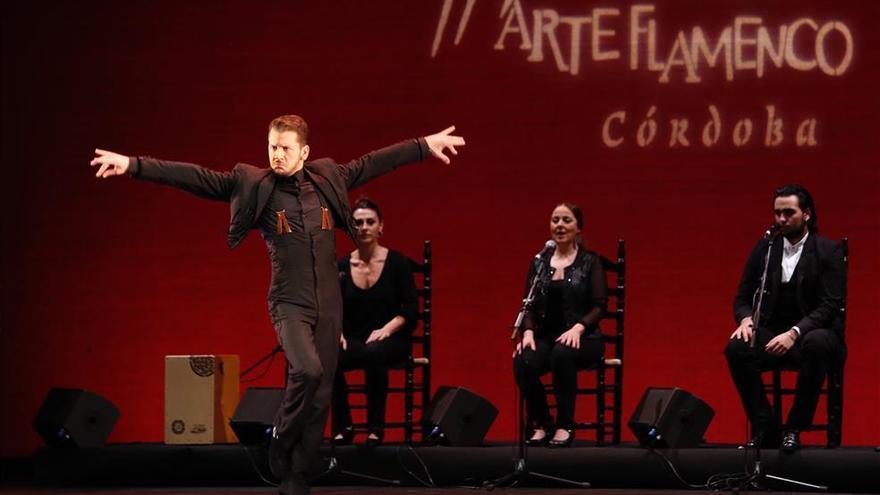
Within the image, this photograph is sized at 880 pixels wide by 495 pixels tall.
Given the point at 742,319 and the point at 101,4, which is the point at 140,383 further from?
the point at 742,319

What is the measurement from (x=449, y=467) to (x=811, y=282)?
1.73m

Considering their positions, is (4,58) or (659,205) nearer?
(659,205)

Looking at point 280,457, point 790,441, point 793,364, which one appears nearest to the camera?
point 280,457

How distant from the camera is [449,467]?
19.2 ft

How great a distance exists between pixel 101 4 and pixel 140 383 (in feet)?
6.87

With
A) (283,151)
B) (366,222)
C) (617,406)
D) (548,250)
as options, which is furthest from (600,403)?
(283,151)

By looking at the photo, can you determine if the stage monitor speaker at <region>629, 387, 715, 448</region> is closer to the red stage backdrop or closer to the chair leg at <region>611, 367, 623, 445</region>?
the chair leg at <region>611, 367, 623, 445</region>

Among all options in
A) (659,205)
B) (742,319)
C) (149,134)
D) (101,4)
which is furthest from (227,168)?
(742,319)

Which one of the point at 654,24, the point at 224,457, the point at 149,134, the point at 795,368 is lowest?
the point at 224,457

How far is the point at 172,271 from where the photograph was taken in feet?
24.4

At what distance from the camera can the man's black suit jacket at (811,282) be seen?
5.62 m

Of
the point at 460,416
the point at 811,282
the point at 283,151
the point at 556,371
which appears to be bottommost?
the point at 460,416

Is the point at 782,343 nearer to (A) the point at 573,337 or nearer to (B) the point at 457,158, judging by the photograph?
(A) the point at 573,337

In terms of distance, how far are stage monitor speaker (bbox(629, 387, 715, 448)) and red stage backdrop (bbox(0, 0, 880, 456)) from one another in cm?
116
